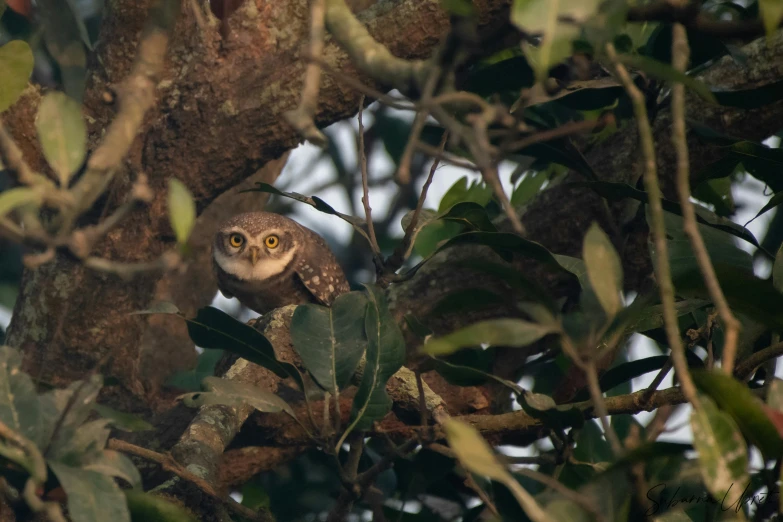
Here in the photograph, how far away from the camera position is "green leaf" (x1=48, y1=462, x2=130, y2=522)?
5.74 ft

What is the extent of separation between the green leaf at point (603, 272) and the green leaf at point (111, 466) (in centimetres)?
111

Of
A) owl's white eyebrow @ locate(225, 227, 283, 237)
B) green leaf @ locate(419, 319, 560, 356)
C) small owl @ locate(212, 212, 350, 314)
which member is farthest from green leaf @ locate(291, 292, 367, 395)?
owl's white eyebrow @ locate(225, 227, 283, 237)

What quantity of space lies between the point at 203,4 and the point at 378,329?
7.98 ft

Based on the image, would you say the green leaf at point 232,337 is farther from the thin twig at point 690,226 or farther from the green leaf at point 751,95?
the green leaf at point 751,95

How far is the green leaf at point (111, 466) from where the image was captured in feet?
6.14

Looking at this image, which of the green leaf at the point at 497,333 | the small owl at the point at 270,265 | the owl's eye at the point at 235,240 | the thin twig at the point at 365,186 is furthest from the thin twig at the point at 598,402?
the owl's eye at the point at 235,240

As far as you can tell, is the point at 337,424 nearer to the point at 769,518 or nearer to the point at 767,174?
the point at 769,518

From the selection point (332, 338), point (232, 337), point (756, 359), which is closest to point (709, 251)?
point (756, 359)

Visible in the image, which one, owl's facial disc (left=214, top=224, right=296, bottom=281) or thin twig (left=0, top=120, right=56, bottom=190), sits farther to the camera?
owl's facial disc (left=214, top=224, right=296, bottom=281)

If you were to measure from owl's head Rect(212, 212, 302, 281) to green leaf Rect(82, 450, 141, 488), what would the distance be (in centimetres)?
395

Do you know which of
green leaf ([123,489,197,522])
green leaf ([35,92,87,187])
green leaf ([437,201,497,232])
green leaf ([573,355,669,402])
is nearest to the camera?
green leaf ([35,92,87,187])

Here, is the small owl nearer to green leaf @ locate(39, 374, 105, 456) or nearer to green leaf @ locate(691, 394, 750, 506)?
green leaf @ locate(39, 374, 105, 456)

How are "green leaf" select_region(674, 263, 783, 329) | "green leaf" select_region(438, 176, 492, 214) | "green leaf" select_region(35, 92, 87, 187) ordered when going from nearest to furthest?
"green leaf" select_region(35, 92, 87, 187), "green leaf" select_region(674, 263, 783, 329), "green leaf" select_region(438, 176, 492, 214)

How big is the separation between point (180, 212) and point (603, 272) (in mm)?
870
